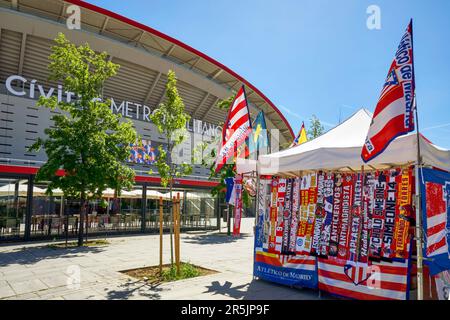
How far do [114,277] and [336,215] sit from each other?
526cm

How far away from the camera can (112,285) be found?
23.6ft

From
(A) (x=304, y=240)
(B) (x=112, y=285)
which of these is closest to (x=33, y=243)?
(B) (x=112, y=285)

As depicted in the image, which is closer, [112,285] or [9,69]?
[112,285]

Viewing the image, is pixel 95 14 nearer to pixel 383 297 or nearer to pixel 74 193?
pixel 74 193

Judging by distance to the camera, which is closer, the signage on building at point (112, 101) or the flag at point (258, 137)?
the flag at point (258, 137)

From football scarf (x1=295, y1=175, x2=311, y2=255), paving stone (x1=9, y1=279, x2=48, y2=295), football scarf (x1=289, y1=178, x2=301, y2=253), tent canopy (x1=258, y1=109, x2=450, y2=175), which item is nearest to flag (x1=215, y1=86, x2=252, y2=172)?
tent canopy (x1=258, y1=109, x2=450, y2=175)

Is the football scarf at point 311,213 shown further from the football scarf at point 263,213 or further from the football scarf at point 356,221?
the football scarf at point 263,213

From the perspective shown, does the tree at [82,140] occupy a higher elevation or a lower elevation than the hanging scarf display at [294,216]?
higher

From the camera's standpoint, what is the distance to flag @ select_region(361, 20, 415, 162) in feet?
15.2

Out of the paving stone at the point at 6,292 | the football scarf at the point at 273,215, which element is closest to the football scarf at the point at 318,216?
the football scarf at the point at 273,215

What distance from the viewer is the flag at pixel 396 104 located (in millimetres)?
4637

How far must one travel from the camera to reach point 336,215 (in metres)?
6.43
